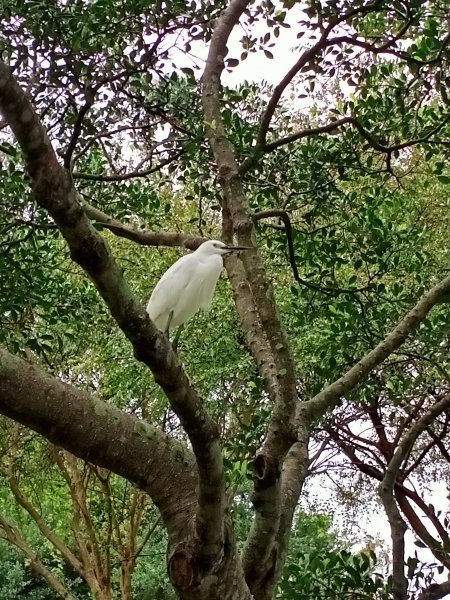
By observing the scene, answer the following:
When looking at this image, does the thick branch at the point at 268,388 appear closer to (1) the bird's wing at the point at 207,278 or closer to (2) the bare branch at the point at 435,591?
(1) the bird's wing at the point at 207,278

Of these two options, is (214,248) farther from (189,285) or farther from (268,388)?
(268,388)

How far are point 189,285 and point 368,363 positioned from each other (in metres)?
1.10

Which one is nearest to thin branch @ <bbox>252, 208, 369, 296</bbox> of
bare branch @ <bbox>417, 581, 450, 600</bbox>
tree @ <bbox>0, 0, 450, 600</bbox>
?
tree @ <bbox>0, 0, 450, 600</bbox>

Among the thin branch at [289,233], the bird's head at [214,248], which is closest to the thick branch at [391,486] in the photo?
the thin branch at [289,233]

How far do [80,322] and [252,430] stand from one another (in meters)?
1.37

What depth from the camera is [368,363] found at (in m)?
2.49

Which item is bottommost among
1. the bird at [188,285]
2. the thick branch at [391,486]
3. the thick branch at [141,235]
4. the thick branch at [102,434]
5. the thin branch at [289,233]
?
the thick branch at [102,434]

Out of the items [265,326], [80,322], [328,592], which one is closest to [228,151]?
[265,326]

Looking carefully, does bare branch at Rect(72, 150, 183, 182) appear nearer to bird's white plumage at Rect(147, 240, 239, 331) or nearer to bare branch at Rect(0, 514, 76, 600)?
bird's white plumage at Rect(147, 240, 239, 331)

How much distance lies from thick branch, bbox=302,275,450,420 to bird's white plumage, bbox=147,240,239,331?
36.1 inches

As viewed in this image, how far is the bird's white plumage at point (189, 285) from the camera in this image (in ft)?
10.7

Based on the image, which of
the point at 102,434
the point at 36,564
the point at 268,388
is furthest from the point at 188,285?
the point at 36,564

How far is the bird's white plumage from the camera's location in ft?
10.7

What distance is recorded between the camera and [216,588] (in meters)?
1.90
